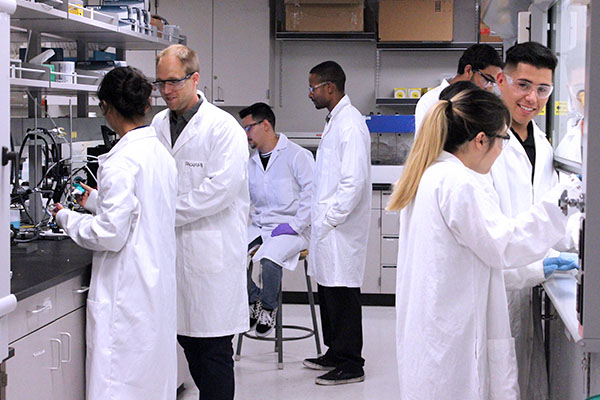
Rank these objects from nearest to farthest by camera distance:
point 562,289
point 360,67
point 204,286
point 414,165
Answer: point 414,165 < point 562,289 < point 204,286 < point 360,67

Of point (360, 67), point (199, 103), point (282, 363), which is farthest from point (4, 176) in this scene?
point (360, 67)

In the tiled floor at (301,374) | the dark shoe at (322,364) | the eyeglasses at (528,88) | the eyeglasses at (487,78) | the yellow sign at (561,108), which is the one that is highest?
the eyeglasses at (487,78)

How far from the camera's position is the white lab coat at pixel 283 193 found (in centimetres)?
411

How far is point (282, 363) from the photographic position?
13.5ft

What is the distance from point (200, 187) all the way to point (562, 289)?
1239mm

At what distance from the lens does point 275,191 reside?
4.12 meters

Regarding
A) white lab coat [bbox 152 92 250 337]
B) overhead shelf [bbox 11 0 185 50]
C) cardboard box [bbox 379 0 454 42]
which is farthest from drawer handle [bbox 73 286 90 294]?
cardboard box [bbox 379 0 454 42]

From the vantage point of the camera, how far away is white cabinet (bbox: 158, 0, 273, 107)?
231 inches

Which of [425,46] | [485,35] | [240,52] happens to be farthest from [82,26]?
[485,35]

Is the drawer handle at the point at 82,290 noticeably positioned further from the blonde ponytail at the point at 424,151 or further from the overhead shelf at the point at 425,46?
the overhead shelf at the point at 425,46

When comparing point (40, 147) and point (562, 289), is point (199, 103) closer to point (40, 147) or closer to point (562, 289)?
point (40, 147)

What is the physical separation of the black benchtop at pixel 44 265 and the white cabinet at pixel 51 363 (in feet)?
0.46

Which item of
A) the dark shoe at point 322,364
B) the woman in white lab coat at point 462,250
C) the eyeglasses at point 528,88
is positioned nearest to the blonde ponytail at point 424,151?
the woman in white lab coat at point 462,250

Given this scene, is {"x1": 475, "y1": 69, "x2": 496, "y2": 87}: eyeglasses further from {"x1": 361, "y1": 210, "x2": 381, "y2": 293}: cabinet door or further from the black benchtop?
{"x1": 361, "y1": 210, "x2": 381, "y2": 293}: cabinet door
